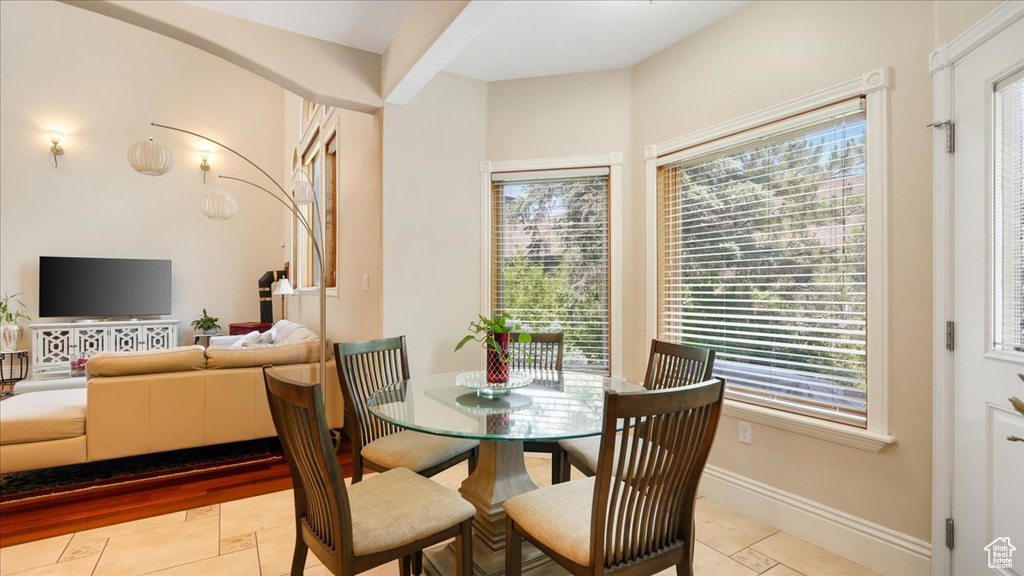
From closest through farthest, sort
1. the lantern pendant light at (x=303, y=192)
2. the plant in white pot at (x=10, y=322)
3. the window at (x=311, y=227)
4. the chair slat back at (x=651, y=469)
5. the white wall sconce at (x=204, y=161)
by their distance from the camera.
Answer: the chair slat back at (x=651, y=469) < the lantern pendant light at (x=303, y=192) < the window at (x=311, y=227) < the plant in white pot at (x=10, y=322) < the white wall sconce at (x=204, y=161)

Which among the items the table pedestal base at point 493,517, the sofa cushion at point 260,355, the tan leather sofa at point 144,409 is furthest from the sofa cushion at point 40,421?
the table pedestal base at point 493,517

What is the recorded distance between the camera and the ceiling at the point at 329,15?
7.92 feet

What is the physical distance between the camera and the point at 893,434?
199cm

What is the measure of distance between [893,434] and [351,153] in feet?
12.4

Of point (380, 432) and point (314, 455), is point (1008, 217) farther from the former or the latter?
point (380, 432)

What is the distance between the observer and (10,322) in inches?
221

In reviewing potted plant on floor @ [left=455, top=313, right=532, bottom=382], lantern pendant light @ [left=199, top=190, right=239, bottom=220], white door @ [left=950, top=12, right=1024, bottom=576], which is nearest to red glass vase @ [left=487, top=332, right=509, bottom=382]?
potted plant on floor @ [left=455, top=313, right=532, bottom=382]

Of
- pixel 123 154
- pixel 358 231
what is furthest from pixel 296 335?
pixel 123 154

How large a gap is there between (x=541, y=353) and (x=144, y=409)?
2.44m

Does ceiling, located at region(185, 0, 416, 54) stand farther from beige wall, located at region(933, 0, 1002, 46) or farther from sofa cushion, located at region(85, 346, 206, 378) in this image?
beige wall, located at region(933, 0, 1002, 46)

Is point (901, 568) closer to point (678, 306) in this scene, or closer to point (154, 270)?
point (678, 306)

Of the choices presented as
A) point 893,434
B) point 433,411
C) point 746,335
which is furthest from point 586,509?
point 746,335

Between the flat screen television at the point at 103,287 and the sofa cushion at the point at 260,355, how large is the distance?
3965 mm

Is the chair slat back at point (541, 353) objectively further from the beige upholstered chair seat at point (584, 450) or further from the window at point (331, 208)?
the window at point (331, 208)
